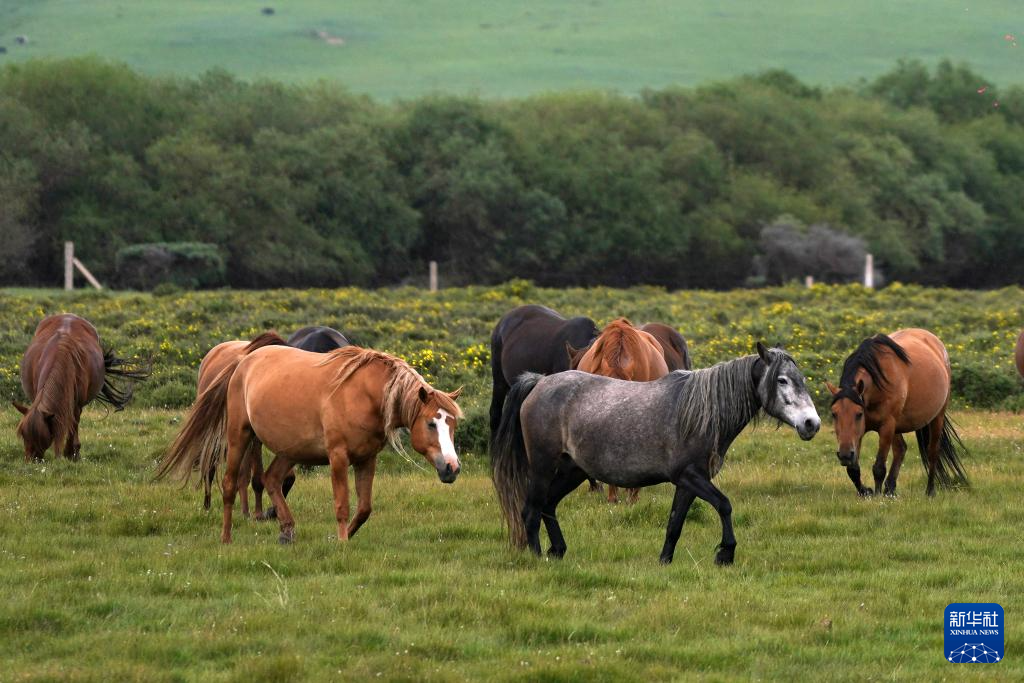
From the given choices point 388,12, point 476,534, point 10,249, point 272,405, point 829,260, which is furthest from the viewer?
point 388,12

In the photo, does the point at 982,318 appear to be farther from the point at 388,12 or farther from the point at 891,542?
the point at 388,12

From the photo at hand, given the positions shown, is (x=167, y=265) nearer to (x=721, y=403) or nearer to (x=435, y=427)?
(x=435, y=427)

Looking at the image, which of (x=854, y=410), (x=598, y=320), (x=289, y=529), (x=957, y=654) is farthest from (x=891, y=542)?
(x=598, y=320)

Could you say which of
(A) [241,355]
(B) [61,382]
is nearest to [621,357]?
(A) [241,355]

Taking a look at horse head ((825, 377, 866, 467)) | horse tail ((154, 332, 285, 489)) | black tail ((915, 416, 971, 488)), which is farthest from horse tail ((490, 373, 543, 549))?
black tail ((915, 416, 971, 488))

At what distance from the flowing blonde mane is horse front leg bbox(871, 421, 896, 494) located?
5.07 meters

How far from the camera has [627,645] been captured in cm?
762

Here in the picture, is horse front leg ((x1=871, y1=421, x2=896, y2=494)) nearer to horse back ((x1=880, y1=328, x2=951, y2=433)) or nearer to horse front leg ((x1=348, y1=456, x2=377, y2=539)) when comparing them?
horse back ((x1=880, y1=328, x2=951, y2=433))

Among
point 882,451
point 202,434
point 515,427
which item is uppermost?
point 515,427

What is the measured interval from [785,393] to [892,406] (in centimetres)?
394

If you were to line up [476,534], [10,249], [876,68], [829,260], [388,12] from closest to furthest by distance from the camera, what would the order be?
[476,534], [10,249], [829,260], [876,68], [388,12]

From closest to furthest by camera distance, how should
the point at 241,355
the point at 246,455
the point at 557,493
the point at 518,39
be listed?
the point at 557,493 → the point at 246,455 → the point at 241,355 → the point at 518,39

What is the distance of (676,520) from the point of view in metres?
9.88

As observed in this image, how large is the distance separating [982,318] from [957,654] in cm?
2407
